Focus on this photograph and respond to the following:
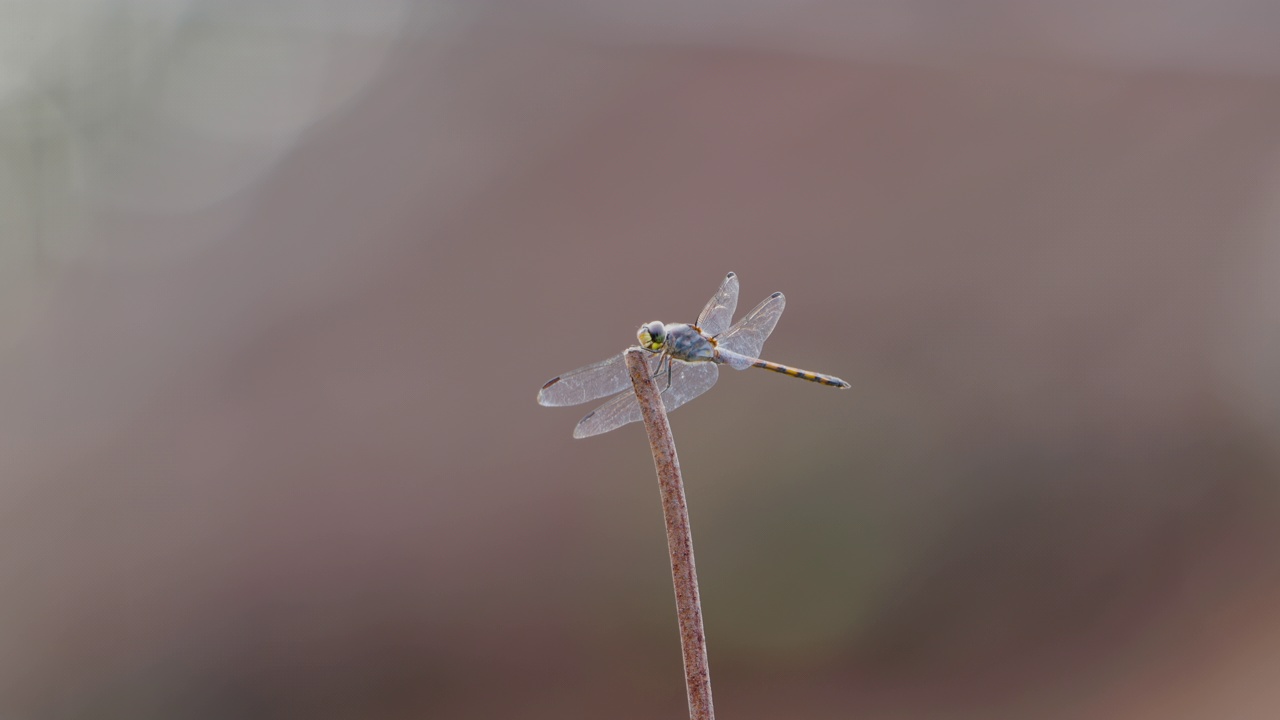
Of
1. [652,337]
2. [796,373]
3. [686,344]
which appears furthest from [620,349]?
[652,337]

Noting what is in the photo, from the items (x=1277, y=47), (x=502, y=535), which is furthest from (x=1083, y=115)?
(x=502, y=535)

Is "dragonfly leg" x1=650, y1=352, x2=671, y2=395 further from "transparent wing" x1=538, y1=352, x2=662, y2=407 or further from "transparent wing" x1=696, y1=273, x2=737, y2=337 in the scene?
"transparent wing" x1=696, y1=273, x2=737, y2=337

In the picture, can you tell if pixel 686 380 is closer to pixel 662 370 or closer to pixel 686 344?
pixel 662 370

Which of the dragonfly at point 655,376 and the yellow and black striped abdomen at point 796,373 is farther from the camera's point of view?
the yellow and black striped abdomen at point 796,373

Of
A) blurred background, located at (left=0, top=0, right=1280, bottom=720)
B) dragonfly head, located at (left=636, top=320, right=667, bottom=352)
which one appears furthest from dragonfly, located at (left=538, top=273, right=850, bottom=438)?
blurred background, located at (left=0, top=0, right=1280, bottom=720)

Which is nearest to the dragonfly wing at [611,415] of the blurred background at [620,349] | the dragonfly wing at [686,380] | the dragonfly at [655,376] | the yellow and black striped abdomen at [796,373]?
the dragonfly at [655,376]

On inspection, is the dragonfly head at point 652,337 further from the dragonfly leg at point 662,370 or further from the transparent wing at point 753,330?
the transparent wing at point 753,330
